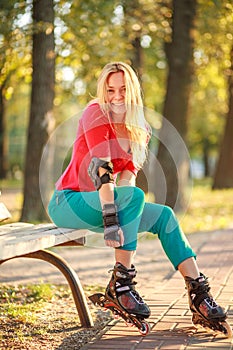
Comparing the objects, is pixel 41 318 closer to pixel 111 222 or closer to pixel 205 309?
pixel 111 222

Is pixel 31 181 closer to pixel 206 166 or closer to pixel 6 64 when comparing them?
pixel 6 64

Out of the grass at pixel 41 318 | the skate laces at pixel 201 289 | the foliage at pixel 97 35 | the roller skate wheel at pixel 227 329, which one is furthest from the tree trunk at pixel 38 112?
the roller skate wheel at pixel 227 329

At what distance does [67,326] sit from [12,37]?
5705 mm

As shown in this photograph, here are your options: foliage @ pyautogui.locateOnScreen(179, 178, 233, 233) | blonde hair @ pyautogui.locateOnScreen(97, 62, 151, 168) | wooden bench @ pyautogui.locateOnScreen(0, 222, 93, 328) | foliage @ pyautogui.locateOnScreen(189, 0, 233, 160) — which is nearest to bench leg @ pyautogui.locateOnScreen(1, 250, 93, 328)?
wooden bench @ pyautogui.locateOnScreen(0, 222, 93, 328)

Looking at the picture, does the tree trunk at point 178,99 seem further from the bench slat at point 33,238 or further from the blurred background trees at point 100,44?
the bench slat at point 33,238

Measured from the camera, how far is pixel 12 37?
960cm

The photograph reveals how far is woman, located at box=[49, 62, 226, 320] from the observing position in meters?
4.20

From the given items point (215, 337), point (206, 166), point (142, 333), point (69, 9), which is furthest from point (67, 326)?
point (206, 166)

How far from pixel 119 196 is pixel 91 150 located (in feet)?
1.12

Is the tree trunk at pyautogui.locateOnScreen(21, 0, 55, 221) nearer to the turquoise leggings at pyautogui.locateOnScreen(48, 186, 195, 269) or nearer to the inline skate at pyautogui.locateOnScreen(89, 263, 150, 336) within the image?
the turquoise leggings at pyautogui.locateOnScreen(48, 186, 195, 269)

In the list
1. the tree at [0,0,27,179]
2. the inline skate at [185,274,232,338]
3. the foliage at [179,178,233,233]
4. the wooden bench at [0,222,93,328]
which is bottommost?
the foliage at [179,178,233,233]

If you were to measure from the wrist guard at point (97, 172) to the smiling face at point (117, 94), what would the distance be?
1.26 feet

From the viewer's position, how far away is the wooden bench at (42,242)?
3.98m

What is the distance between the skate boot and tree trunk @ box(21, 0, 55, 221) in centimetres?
604
